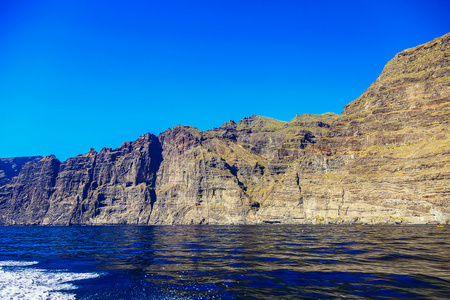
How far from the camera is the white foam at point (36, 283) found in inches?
723

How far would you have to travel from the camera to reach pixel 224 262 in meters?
29.2

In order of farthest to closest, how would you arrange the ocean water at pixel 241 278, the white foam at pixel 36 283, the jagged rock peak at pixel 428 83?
the jagged rock peak at pixel 428 83
the white foam at pixel 36 283
the ocean water at pixel 241 278

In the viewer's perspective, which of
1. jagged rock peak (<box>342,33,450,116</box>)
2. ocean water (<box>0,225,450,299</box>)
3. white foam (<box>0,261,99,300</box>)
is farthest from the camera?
jagged rock peak (<box>342,33,450,116</box>)

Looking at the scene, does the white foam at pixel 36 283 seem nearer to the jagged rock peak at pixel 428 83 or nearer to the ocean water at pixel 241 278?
the ocean water at pixel 241 278

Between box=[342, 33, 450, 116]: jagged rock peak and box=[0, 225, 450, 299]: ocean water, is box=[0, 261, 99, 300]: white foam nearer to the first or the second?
box=[0, 225, 450, 299]: ocean water

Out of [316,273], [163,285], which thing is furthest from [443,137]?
[163,285]

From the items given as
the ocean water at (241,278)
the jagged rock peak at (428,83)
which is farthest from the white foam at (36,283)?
the jagged rock peak at (428,83)

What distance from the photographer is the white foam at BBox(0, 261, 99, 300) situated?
18375 mm

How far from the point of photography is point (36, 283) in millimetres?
21375

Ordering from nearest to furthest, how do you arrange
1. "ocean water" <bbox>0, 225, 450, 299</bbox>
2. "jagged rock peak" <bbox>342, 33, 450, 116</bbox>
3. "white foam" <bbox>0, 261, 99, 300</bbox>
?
"ocean water" <bbox>0, 225, 450, 299</bbox> → "white foam" <bbox>0, 261, 99, 300</bbox> → "jagged rock peak" <bbox>342, 33, 450, 116</bbox>

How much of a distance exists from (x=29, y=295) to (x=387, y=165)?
187613 millimetres

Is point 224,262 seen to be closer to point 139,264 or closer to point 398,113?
point 139,264

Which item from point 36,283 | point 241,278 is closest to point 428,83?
point 241,278

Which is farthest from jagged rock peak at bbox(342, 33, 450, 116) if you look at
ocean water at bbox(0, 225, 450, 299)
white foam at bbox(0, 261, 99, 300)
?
white foam at bbox(0, 261, 99, 300)
